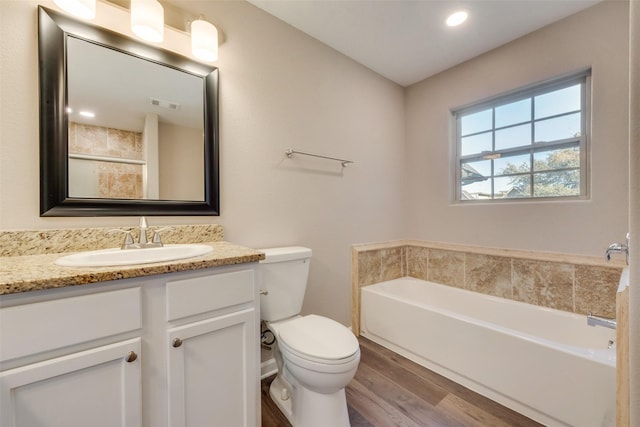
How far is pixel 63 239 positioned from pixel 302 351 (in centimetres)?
116

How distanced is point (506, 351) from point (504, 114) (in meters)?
1.84

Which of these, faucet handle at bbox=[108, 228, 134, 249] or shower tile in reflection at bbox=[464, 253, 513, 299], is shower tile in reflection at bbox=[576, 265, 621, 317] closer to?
shower tile in reflection at bbox=[464, 253, 513, 299]

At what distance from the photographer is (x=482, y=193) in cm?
234

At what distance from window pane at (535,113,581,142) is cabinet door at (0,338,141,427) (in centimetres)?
278

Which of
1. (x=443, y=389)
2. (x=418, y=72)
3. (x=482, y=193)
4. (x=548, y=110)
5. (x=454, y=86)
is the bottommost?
(x=443, y=389)

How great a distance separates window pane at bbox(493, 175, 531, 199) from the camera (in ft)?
6.84

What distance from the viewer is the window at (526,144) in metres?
1.87

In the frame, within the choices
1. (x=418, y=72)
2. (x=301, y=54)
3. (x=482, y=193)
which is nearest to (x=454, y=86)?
(x=418, y=72)

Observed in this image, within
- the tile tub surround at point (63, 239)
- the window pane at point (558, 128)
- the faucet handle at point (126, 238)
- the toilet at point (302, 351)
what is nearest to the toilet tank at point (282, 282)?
the toilet at point (302, 351)

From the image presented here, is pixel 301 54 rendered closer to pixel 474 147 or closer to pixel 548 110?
pixel 474 147

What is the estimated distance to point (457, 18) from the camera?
1799 mm

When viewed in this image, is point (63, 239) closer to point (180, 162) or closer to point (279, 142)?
point (180, 162)

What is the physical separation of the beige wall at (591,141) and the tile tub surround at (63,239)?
223 cm

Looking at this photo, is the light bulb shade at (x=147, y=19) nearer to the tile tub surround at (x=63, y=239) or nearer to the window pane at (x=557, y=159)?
the tile tub surround at (x=63, y=239)
